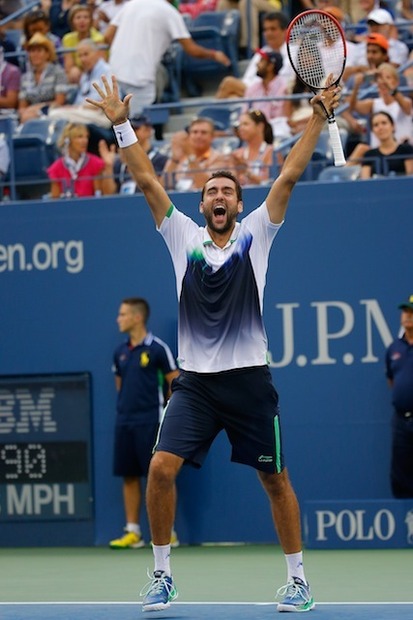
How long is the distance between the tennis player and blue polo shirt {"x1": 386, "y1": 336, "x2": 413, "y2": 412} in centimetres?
371

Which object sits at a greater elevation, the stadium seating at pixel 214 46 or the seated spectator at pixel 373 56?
the stadium seating at pixel 214 46

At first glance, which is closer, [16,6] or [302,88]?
[302,88]

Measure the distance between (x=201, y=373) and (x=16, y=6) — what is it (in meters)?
11.2

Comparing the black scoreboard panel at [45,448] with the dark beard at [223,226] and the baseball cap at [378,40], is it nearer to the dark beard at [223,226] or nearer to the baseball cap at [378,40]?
the baseball cap at [378,40]

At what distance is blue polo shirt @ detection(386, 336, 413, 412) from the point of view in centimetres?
1023

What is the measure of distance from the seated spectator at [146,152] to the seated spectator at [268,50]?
3.88 feet

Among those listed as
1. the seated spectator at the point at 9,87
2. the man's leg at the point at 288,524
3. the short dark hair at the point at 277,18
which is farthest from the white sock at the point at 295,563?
the seated spectator at the point at 9,87

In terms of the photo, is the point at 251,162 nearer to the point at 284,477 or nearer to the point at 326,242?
the point at 326,242

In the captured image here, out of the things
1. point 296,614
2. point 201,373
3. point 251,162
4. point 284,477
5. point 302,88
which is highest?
point 302,88

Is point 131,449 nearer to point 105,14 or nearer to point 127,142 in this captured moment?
point 127,142

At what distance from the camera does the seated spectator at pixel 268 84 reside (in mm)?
12383

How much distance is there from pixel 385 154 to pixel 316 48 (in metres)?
3.32

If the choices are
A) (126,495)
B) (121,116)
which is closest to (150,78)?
(126,495)

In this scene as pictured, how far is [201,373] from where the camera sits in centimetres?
665
